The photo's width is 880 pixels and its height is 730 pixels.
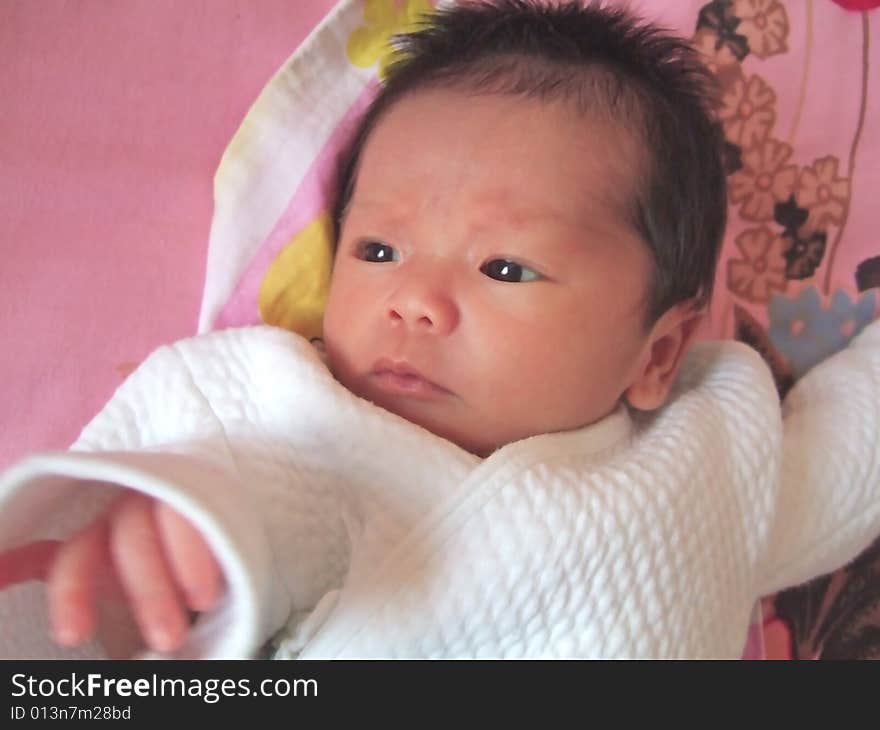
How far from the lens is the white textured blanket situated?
708 millimetres

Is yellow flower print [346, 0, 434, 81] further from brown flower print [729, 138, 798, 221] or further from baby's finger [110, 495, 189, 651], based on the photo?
baby's finger [110, 495, 189, 651]

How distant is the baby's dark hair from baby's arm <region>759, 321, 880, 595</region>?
20 cm

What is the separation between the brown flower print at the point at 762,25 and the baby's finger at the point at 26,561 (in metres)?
1.04

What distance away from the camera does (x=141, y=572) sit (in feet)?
1.82

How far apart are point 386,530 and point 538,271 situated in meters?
0.26

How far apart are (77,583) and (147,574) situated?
0.04 meters

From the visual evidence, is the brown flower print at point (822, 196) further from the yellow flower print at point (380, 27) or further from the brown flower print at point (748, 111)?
the yellow flower print at point (380, 27)

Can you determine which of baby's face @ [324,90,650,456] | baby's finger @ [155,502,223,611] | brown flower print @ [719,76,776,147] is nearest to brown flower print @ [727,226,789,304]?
brown flower print @ [719,76,776,147]

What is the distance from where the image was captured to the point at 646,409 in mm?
932

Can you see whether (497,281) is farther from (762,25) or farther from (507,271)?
(762,25)

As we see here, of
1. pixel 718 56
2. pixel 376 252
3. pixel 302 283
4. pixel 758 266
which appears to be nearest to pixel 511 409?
pixel 376 252

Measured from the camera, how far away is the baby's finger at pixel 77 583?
0.53m

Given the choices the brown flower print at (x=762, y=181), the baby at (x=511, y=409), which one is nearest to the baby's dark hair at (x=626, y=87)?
the baby at (x=511, y=409)
